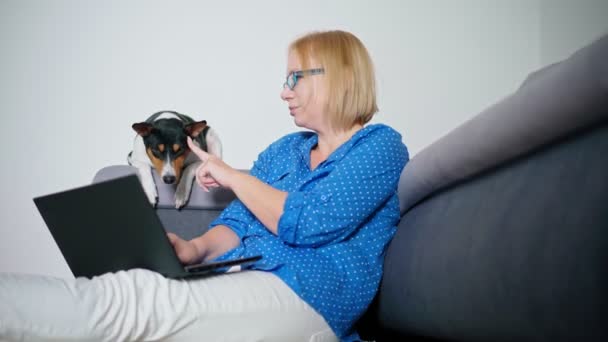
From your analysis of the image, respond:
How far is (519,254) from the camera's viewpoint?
0.82 m

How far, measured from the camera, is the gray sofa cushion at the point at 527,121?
2.40 feet

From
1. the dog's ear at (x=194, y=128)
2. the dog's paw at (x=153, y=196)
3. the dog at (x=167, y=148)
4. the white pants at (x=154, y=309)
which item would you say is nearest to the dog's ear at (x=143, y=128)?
the dog at (x=167, y=148)

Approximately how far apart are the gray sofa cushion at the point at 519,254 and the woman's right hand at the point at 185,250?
18.9 inches

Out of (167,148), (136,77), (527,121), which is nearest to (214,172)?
(527,121)

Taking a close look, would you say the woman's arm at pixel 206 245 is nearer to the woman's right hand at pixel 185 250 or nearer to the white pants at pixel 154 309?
the woman's right hand at pixel 185 250

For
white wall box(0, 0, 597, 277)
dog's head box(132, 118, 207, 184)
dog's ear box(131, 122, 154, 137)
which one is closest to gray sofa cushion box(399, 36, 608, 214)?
dog's head box(132, 118, 207, 184)

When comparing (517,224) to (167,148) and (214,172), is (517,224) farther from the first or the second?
(167,148)

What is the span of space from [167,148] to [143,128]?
137 millimetres

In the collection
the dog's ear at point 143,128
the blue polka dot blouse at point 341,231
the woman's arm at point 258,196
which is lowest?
the blue polka dot blouse at point 341,231

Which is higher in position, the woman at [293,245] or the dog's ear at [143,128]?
the dog's ear at [143,128]

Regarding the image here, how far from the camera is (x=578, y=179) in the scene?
734 mm

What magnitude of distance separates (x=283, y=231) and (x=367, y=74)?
481mm

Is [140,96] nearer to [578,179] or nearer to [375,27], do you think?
[375,27]

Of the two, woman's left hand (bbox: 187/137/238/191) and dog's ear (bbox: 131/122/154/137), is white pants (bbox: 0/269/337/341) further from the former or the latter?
dog's ear (bbox: 131/122/154/137)
